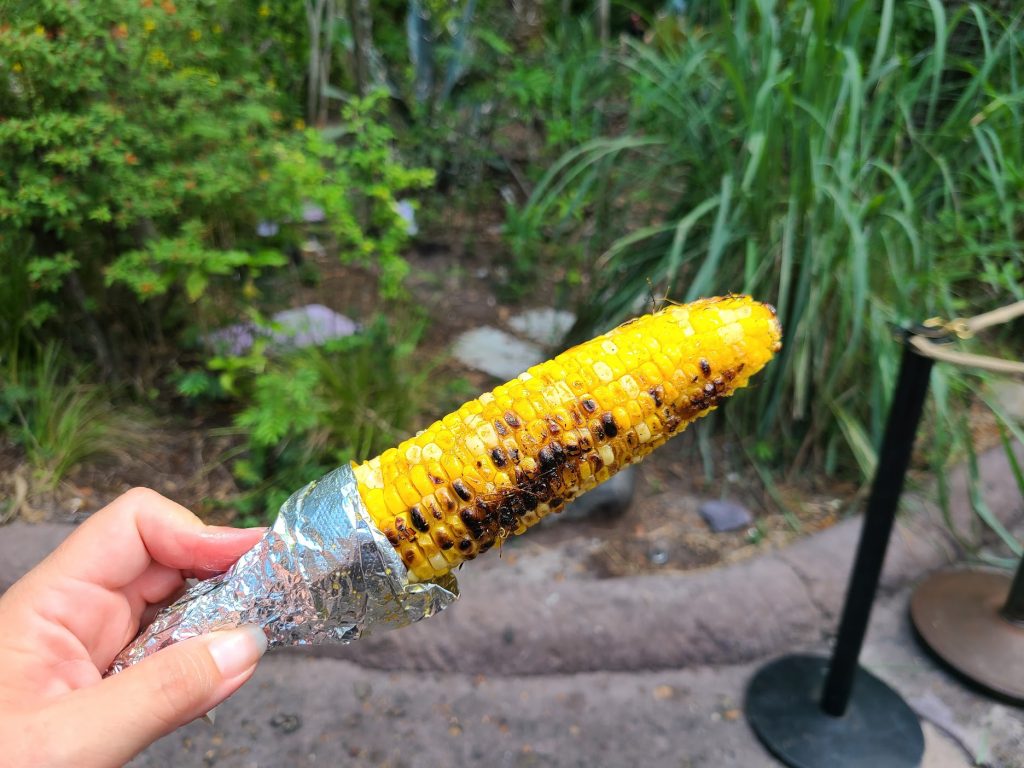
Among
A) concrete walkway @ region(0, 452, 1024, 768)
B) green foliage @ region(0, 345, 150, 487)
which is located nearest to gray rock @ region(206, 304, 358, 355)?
green foliage @ region(0, 345, 150, 487)

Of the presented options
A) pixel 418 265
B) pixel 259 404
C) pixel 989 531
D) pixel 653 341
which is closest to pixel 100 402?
pixel 259 404

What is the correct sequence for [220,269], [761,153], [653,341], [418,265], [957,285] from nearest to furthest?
[653,341] → [220,269] → [761,153] → [957,285] → [418,265]

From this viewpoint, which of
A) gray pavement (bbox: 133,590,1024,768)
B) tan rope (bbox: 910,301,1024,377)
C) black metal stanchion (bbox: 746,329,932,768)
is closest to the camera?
tan rope (bbox: 910,301,1024,377)

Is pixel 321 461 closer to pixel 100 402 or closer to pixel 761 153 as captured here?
pixel 100 402

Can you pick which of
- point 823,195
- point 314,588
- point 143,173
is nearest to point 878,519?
point 823,195

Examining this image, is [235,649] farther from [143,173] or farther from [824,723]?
[143,173]

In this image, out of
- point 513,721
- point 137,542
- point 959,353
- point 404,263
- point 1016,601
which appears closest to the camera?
point 137,542

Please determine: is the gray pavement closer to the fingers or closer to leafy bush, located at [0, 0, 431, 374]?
the fingers
